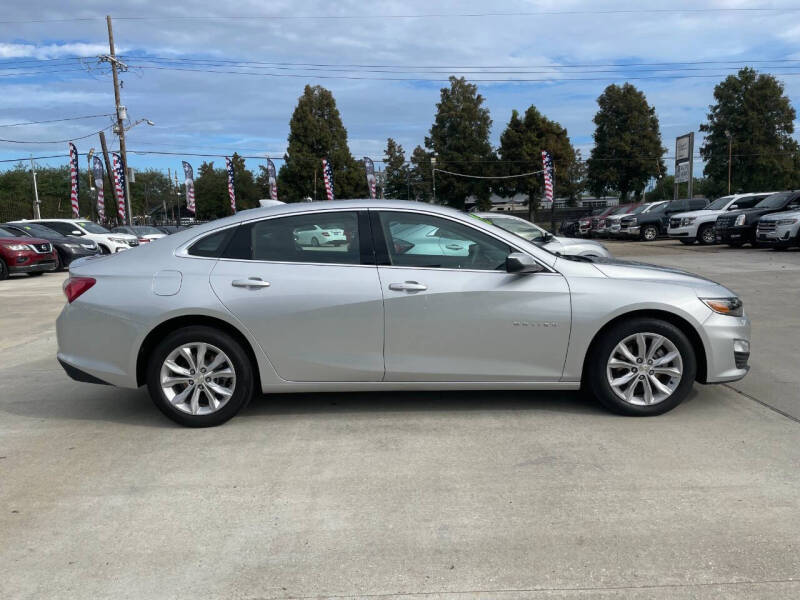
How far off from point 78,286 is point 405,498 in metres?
2.84

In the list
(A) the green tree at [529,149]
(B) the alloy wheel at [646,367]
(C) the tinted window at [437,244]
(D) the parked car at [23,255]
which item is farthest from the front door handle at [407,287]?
(A) the green tree at [529,149]

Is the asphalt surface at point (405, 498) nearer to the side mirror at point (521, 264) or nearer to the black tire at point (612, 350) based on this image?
the black tire at point (612, 350)

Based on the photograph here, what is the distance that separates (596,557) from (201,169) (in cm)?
11323

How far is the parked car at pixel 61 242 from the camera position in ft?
63.3

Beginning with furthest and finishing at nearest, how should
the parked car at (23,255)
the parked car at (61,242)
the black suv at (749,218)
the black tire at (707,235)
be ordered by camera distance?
the black tire at (707,235) → the black suv at (749,218) → the parked car at (61,242) → the parked car at (23,255)

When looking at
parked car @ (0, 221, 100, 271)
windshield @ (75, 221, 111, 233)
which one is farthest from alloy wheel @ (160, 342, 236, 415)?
windshield @ (75, 221, 111, 233)

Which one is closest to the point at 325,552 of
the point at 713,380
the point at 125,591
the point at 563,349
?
the point at 125,591

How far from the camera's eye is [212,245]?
467 centimetres

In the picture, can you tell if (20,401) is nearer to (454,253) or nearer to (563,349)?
(454,253)

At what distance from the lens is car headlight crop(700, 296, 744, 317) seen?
4621 millimetres

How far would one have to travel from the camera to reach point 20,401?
538cm

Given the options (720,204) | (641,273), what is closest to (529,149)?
(720,204)

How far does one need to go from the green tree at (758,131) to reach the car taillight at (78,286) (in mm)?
60659

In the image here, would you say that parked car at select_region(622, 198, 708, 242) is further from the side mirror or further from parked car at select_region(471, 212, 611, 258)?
the side mirror
